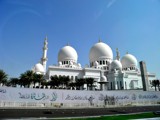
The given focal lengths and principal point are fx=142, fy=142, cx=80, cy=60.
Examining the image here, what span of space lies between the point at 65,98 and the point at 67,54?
1328 inches

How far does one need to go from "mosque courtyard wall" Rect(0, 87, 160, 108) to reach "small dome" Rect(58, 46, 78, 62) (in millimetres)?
31305

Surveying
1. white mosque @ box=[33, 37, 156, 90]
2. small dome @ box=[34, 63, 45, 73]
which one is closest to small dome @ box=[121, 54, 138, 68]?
white mosque @ box=[33, 37, 156, 90]

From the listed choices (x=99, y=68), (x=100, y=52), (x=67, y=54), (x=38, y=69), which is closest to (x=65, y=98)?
(x=38, y=69)

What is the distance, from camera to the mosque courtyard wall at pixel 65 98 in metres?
22.0

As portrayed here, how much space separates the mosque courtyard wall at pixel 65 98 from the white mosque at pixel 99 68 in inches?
470

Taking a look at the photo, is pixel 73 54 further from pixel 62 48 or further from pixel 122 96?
pixel 122 96

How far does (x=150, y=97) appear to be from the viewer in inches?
1357

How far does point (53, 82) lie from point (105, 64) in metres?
28.6

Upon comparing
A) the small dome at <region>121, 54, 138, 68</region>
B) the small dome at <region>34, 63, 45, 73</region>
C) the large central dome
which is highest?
the large central dome

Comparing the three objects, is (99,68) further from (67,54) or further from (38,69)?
(38,69)

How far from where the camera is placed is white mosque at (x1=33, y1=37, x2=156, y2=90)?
49625mm

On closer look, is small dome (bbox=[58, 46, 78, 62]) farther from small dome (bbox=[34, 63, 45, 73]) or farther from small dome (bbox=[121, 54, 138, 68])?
small dome (bbox=[121, 54, 138, 68])

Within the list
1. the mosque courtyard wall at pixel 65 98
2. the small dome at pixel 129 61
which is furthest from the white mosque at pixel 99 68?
the mosque courtyard wall at pixel 65 98

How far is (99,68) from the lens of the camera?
5659 cm
